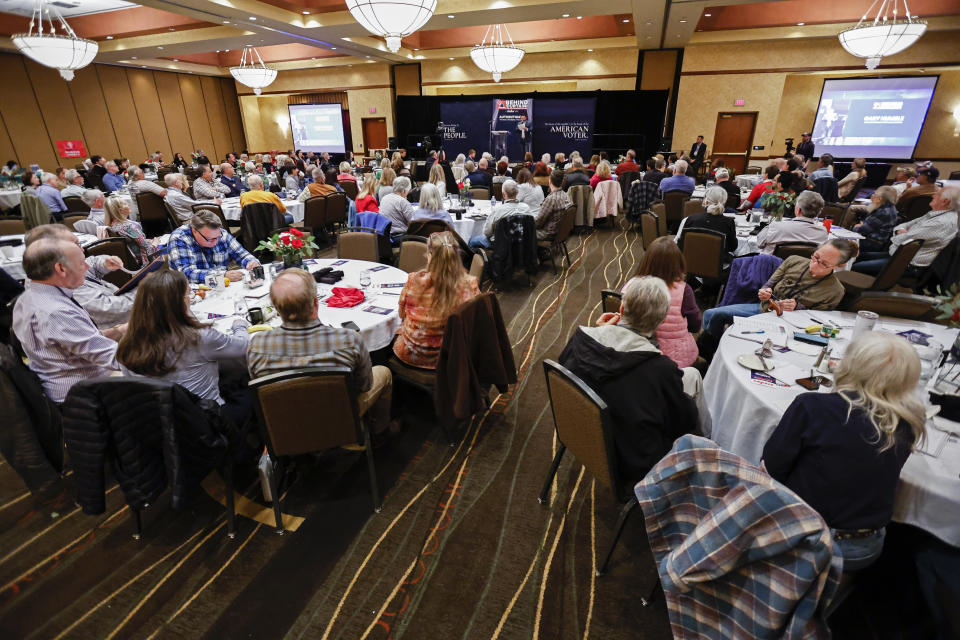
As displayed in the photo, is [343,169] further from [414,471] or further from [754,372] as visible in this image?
[754,372]

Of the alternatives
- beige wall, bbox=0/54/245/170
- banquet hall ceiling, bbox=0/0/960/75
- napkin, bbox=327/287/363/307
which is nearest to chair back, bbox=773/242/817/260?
napkin, bbox=327/287/363/307

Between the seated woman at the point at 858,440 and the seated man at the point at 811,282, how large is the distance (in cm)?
146

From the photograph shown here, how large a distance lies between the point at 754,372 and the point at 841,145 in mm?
14146

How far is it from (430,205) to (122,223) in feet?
10.2

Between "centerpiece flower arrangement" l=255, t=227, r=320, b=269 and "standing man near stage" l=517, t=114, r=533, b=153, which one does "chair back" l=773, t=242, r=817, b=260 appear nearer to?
"centerpiece flower arrangement" l=255, t=227, r=320, b=269

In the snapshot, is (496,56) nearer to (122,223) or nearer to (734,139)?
(122,223)

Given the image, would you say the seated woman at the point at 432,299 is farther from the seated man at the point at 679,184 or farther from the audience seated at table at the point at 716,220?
the seated man at the point at 679,184

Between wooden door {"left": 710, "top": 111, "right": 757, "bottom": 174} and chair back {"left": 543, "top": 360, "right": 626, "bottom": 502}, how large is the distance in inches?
545

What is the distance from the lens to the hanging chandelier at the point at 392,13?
4168 mm

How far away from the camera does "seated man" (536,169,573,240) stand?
6071 mm

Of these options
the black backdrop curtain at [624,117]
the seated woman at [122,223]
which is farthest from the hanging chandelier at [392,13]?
the black backdrop curtain at [624,117]

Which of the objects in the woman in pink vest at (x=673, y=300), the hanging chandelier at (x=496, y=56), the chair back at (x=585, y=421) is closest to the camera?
the chair back at (x=585, y=421)

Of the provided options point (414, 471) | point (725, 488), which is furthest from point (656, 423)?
point (414, 471)

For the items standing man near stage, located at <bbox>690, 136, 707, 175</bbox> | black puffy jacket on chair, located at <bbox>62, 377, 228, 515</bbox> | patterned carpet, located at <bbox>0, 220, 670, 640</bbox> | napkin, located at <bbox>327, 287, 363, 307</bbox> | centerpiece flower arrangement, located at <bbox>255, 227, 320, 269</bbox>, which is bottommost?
patterned carpet, located at <bbox>0, 220, 670, 640</bbox>
